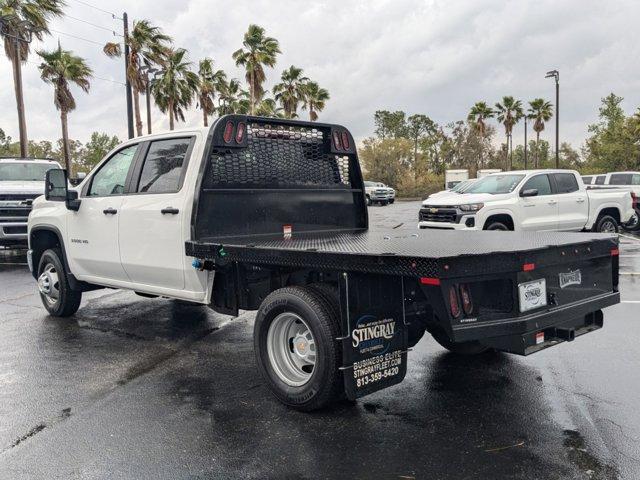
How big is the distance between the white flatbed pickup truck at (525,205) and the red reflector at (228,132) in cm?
761

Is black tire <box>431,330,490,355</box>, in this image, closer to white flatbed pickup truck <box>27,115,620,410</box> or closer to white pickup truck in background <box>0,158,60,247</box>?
white flatbed pickup truck <box>27,115,620,410</box>

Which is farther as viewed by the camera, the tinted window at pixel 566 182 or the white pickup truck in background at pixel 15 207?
the tinted window at pixel 566 182

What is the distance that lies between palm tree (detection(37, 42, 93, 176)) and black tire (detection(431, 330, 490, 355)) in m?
29.2

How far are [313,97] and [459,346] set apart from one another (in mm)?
46001

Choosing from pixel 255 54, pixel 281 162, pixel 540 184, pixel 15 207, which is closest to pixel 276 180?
pixel 281 162

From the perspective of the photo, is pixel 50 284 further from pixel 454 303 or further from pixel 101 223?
pixel 454 303

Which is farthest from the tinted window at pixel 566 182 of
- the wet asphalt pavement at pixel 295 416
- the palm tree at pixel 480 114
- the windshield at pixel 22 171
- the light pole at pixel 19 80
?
the palm tree at pixel 480 114

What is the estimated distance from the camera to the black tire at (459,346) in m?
5.25

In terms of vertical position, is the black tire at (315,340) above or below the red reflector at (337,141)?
below

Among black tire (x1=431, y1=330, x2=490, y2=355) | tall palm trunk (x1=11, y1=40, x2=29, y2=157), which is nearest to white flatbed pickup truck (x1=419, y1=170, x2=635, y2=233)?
black tire (x1=431, y1=330, x2=490, y2=355)

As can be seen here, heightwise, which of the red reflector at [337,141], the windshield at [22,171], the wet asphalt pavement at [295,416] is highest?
the windshield at [22,171]

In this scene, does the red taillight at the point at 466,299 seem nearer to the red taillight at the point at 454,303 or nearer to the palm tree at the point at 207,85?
the red taillight at the point at 454,303

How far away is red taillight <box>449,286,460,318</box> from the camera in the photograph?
11.1 ft

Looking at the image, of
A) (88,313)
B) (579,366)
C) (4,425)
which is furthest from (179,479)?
(88,313)
